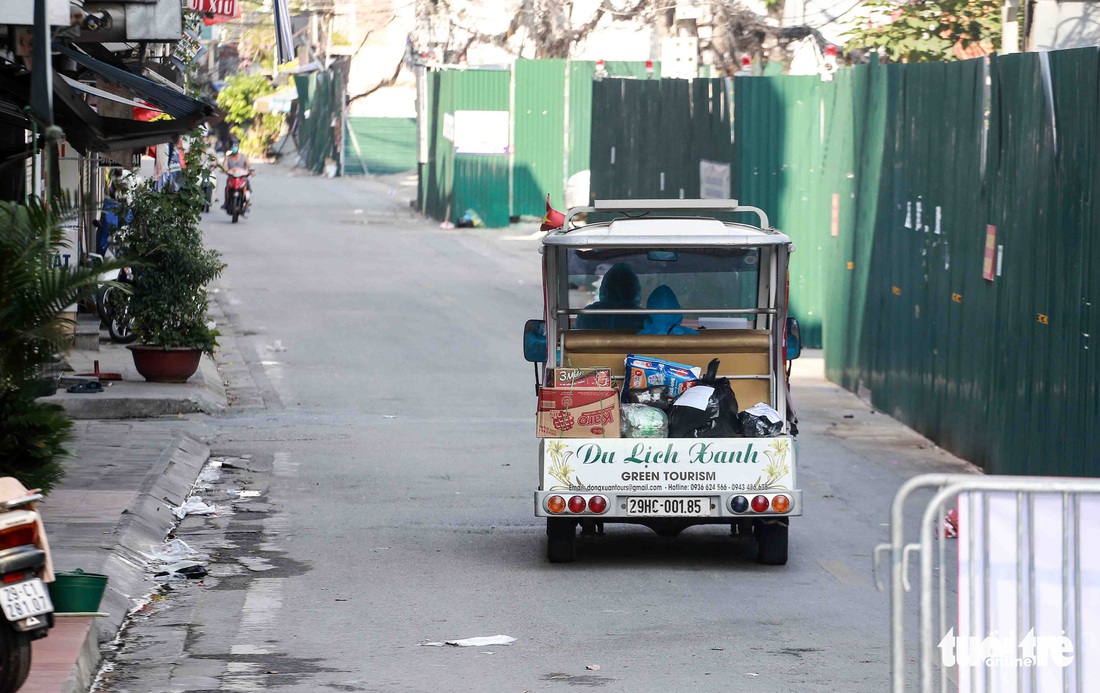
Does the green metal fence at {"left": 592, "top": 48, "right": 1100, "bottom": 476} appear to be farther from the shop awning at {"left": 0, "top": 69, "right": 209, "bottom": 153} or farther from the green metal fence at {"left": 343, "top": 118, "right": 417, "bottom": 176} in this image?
the green metal fence at {"left": 343, "top": 118, "right": 417, "bottom": 176}

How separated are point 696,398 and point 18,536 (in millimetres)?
4302

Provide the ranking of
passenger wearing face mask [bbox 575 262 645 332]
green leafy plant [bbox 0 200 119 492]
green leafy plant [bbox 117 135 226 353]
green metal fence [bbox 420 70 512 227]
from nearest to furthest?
green leafy plant [bbox 0 200 119 492] < passenger wearing face mask [bbox 575 262 645 332] < green leafy plant [bbox 117 135 226 353] < green metal fence [bbox 420 70 512 227]

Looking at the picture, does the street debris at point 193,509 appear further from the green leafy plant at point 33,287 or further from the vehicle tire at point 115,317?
the vehicle tire at point 115,317

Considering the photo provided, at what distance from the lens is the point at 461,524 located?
10.6 m

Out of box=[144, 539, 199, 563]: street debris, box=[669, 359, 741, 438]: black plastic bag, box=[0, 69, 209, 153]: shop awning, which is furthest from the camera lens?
box=[0, 69, 209, 153]: shop awning

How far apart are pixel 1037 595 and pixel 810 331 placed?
569 inches

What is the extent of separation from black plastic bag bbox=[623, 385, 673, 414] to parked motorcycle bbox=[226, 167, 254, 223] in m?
28.8

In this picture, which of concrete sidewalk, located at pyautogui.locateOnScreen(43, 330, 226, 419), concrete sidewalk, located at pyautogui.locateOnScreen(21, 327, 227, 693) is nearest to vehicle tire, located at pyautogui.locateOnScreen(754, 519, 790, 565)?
concrete sidewalk, located at pyautogui.locateOnScreen(21, 327, 227, 693)

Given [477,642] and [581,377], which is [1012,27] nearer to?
[581,377]

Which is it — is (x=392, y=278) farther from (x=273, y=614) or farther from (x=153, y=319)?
(x=273, y=614)

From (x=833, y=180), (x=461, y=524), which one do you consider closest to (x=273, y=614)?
(x=461, y=524)

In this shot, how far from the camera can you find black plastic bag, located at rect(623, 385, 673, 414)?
31.4 ft

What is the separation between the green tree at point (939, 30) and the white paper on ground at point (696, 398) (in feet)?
39.4

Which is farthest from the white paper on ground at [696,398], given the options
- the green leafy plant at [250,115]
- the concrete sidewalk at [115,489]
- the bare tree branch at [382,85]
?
the bare tree branch at [382,85]
